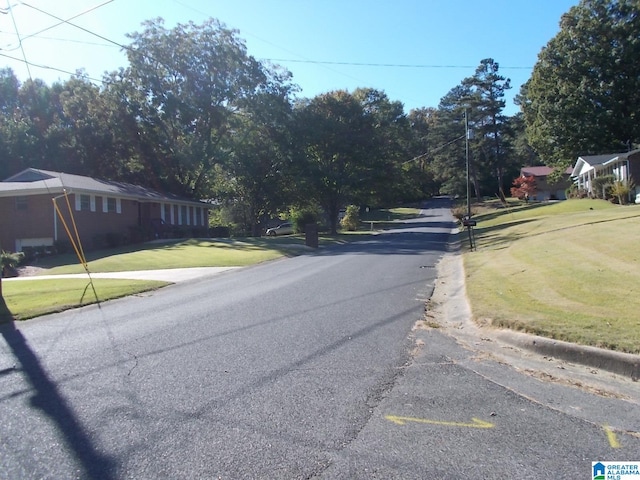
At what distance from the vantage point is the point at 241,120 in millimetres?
47688

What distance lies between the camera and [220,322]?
29.5 feet

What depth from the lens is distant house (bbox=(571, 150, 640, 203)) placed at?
127 feet

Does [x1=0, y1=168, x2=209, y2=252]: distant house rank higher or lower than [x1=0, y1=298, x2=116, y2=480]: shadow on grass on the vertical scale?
higher

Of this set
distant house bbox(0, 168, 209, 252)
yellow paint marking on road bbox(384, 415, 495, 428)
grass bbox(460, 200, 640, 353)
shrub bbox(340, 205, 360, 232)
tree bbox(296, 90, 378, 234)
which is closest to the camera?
yellow paint marking on road bbox(384, 415, 495, 428)

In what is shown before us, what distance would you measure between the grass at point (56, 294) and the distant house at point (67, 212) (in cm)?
1170

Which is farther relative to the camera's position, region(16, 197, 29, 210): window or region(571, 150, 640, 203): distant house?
region(571, 150, 640, 203): distant house

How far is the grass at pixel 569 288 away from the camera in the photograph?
7.29 m

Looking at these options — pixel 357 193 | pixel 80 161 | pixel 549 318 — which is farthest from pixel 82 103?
pixel 549 318

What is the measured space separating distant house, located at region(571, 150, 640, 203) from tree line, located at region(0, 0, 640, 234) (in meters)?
Answer: 1.25

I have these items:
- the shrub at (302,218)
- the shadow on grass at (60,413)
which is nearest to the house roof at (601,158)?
the shrub at (302,218)

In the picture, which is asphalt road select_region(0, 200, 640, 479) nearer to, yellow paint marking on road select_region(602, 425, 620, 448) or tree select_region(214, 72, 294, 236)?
yellow paint marking on road select_region(602, 425, 620, 448)

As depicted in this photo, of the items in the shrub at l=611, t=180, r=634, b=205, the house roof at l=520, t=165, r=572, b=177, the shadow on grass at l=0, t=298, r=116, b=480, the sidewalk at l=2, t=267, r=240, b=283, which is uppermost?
the house roof at l=520, t=165, r=572, b=177

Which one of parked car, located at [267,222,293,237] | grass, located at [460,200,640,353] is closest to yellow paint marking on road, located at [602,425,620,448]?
grass, located at [460,200,640,353]

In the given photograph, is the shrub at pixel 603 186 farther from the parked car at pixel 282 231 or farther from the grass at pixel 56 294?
the grass at pixel 56 294
